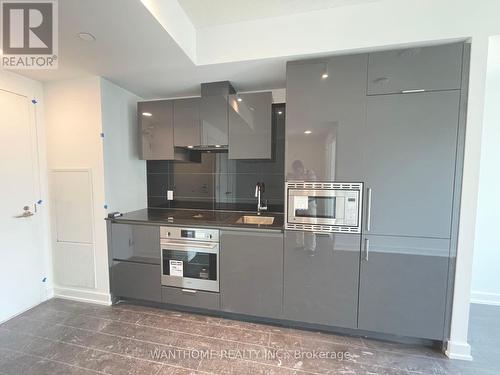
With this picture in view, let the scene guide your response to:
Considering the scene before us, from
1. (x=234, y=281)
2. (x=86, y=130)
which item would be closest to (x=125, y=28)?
(x=86, y=130)

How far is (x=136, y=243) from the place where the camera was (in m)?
2.26

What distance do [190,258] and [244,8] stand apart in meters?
2.24

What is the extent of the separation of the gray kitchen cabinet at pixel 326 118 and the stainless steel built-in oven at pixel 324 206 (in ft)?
0.25

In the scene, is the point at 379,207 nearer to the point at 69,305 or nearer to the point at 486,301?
the point at 486,301

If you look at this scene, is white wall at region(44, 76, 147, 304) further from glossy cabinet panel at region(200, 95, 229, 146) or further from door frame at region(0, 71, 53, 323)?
glossy cabinet panel at region(200, 95, 229, 146)

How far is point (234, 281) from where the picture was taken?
205cm

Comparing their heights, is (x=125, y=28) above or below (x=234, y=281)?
above

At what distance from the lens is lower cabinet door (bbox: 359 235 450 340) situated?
1.70 metres

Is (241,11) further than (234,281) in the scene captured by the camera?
No

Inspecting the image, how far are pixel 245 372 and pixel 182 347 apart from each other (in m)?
0.58

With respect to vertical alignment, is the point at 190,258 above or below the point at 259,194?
below

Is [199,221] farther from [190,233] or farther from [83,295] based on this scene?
[83,295]
